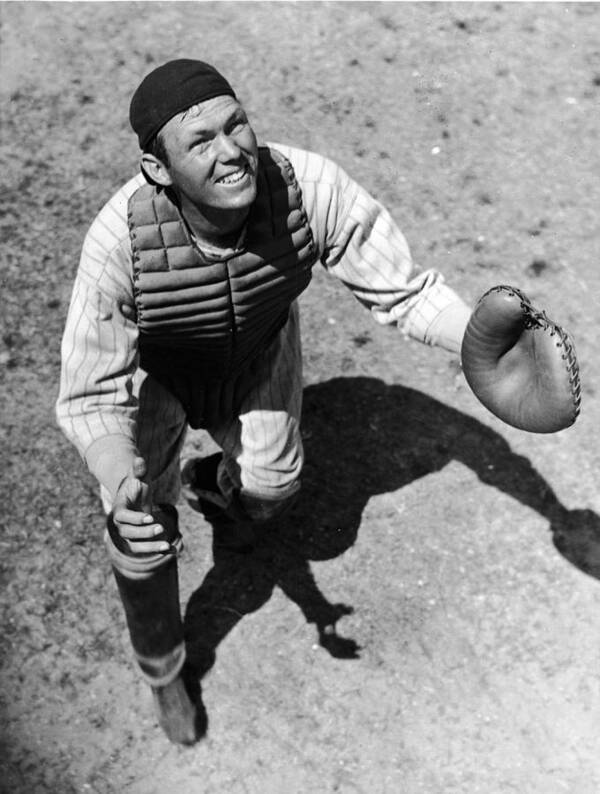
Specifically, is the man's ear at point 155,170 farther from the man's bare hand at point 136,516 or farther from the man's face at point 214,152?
the man's bare hand at point 136,516

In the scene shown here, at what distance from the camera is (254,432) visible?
12.9ft

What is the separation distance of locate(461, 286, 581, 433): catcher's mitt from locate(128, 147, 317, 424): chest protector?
485 mm

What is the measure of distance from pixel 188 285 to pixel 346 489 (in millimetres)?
1602

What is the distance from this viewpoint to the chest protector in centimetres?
332

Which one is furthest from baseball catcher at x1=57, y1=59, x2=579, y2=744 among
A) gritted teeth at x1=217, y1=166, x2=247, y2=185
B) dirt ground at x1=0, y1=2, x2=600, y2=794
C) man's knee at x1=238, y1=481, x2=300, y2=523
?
dirt ground at x1=0, y1=2, x2=600, y2=794

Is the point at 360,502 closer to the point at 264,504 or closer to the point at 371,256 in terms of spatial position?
the point at 264,504

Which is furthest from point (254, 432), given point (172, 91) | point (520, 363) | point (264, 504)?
point (172, 91)

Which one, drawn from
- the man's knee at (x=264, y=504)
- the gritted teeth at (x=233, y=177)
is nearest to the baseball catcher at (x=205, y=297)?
the gritted teeth at (x=233, y=177)

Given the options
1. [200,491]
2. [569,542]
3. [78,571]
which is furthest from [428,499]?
[78,571]

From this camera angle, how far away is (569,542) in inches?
181

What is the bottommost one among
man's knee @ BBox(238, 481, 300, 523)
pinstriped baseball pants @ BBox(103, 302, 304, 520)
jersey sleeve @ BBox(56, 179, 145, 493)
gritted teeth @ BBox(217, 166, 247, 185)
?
man's knee @ BBox(238, 481, 300, 523)

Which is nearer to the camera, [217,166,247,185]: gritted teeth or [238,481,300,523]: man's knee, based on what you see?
[217,166,247,185]: gritted teeth

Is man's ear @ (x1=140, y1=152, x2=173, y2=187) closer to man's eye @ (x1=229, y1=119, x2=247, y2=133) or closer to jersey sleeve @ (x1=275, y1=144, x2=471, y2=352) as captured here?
man's eye @ (x1=229, y1=119, x2=247, y2=133)

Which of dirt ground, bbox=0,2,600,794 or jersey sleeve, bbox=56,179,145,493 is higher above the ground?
jersey sleeve, bbox=56,179,145,493
